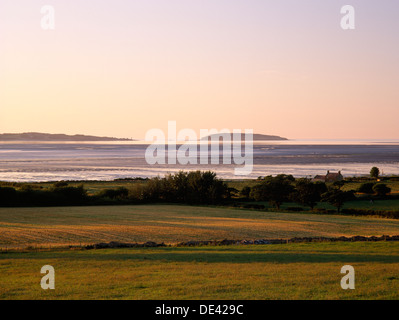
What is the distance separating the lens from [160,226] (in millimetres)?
33250

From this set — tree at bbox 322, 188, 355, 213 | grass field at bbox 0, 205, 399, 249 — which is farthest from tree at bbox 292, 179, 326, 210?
grass field at bbox 0, 205, 399, 249

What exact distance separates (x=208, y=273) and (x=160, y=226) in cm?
1853

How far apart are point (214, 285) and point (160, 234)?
16418mm

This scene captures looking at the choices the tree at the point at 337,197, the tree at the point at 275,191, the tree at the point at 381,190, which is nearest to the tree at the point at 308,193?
the tree at the point at 275,191

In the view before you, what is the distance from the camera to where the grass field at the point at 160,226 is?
27344 millimetres

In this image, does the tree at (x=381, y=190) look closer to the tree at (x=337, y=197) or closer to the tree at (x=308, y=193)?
the tree at (x=308, y=193)

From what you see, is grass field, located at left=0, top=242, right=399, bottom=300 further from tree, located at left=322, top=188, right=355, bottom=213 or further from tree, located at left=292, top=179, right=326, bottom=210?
tree, located at left=292, top=179, right=326, bottom=210

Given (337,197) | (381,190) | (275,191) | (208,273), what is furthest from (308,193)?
(208,273)

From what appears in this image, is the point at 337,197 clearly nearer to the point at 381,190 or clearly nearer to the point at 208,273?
the point at 381,190

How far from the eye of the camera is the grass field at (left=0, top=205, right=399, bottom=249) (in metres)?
27.3

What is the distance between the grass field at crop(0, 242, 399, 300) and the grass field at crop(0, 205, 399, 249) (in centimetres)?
597
